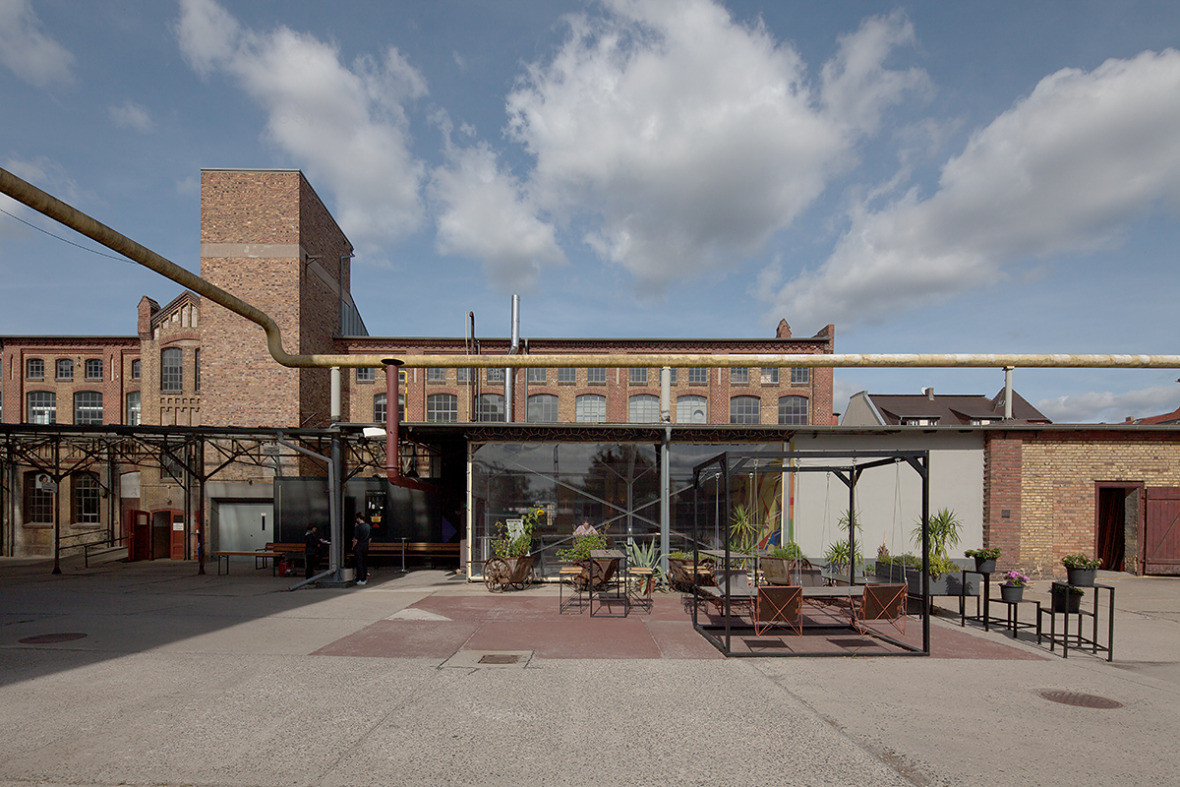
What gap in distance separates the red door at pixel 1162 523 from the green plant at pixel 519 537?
562 inches

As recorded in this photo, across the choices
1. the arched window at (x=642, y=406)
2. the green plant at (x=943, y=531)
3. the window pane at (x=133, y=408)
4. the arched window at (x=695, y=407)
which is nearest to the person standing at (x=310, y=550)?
the green plant at (x=943, y=531)

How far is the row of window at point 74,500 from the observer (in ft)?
87.9

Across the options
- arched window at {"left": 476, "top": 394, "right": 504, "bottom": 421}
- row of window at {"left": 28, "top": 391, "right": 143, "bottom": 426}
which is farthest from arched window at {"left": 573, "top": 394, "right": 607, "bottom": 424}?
row of window at {"left": 28, "top": 391, "right": 143, "bottom": 426}

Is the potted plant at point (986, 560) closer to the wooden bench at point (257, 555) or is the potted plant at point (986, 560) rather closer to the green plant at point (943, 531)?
the green plant at point (943, 531)

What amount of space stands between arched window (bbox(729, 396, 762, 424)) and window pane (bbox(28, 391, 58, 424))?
3098cm

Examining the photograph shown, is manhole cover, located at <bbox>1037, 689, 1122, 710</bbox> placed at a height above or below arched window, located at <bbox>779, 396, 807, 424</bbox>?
below

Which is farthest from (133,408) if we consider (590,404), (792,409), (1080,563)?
(1080,563)

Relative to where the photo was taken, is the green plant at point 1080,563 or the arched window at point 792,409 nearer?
the green plant at point 1080,563

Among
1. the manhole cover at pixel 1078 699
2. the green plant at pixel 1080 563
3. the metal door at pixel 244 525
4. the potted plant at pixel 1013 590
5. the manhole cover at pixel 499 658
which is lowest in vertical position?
the metal door at pixel 244 525

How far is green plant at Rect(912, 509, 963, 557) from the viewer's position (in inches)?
517

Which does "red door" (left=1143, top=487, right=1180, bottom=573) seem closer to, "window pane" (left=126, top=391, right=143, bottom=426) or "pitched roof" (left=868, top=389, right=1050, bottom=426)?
"pitched roof" (left=868, top=389, right=1050, bottom=426)

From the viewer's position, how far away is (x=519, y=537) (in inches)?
579

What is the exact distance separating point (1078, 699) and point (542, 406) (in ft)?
88.9

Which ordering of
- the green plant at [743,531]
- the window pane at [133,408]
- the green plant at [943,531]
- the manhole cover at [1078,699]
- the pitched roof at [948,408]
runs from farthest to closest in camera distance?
the pitched roof at [948,408]
the window pane at [133,408]
the green plant at [743,531]
the green plant at [943,531]
the manhole cover at [1078,699]
